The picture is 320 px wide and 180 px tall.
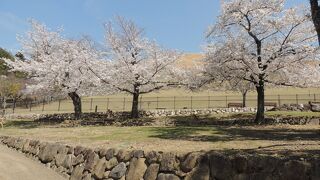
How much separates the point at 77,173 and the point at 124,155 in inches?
99.2

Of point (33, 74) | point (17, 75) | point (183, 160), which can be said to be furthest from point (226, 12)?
point (17, 75)

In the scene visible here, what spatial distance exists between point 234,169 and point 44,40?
32.4 meters

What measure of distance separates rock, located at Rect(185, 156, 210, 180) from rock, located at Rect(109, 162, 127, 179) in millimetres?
2603

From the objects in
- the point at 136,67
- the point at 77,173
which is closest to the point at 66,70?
the point at 136,67

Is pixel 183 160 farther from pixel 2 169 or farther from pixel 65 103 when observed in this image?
pixel 65 103

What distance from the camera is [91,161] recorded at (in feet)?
42.0

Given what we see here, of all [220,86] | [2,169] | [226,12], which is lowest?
[2,169]

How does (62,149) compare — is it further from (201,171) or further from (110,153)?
(201,171)

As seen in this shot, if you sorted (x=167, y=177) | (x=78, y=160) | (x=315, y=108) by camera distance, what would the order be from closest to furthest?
(x=167, y=177), (x=78, y=160), (x=315, y=108)

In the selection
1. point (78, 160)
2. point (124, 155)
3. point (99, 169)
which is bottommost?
point (99, 169)

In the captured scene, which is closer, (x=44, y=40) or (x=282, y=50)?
(x=282, y=50)

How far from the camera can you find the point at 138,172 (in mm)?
10648

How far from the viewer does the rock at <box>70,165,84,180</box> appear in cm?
1305

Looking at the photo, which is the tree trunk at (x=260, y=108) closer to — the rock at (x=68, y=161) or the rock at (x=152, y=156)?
the rock at (x=68, y=161)
